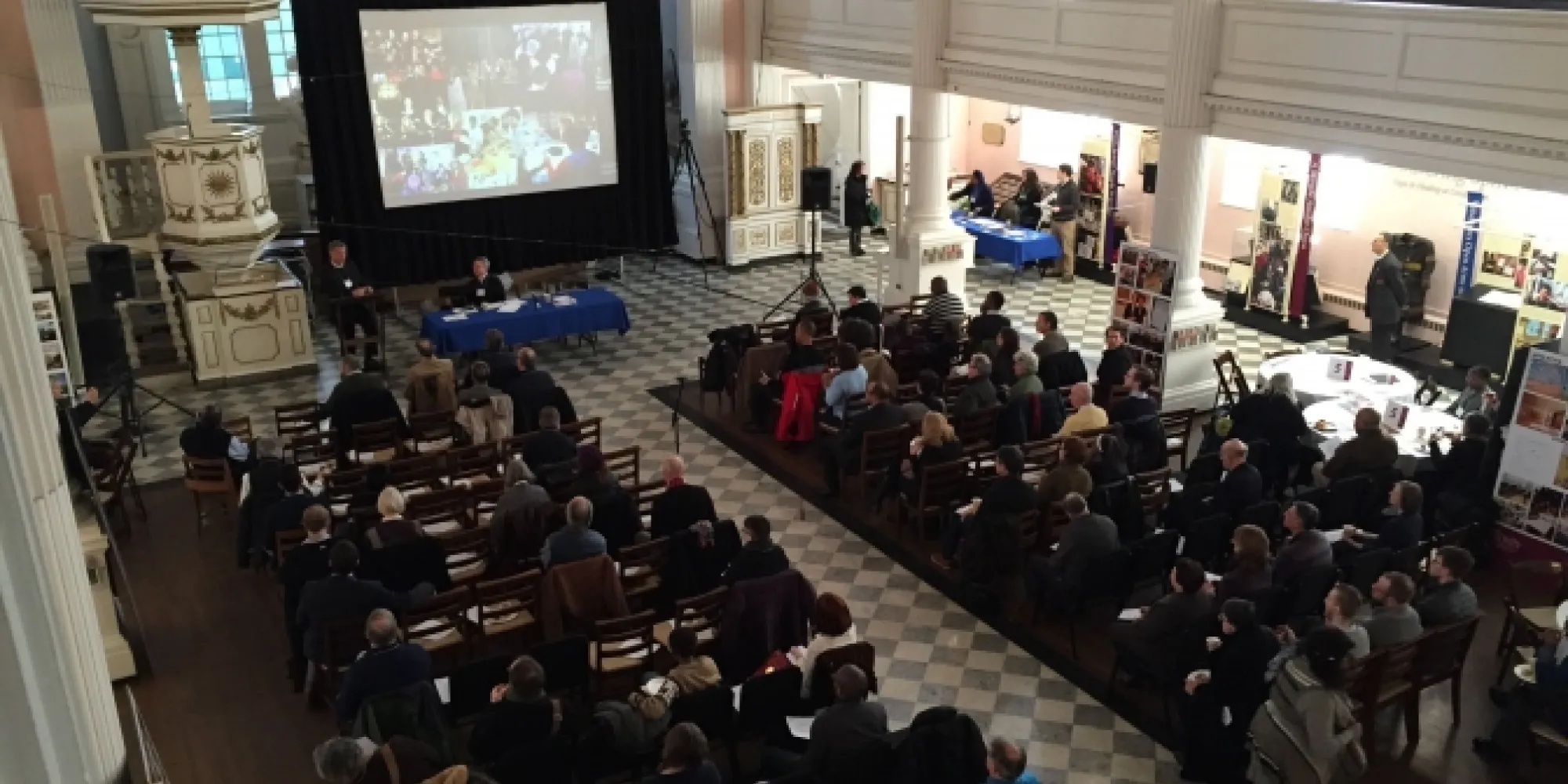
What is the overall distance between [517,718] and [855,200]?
12639 mm

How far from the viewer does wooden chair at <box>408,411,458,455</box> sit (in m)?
9.64

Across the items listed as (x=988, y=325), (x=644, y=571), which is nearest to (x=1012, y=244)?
(x=988, y=325)

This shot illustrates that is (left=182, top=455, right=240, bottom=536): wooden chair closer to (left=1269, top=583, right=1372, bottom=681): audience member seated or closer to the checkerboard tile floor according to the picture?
the checkerboard tile floor

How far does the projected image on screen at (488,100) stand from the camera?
13.8m

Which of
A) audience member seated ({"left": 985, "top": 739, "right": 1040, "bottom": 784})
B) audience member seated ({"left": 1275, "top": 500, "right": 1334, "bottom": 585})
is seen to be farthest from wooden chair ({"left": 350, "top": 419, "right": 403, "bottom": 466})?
audience member seated ({"left": 1275, "top": 500, "right": 1334, "bottom": 585})

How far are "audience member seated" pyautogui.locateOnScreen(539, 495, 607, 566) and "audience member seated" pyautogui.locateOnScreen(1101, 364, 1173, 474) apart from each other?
13.1 feet

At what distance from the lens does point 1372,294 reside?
41.4 ft

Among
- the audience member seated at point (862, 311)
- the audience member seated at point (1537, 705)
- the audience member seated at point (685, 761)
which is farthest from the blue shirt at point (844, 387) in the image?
the audience member seated at point (685, 761)

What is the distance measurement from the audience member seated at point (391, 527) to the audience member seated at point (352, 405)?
2.52 m

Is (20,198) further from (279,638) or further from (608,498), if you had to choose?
(608,498)

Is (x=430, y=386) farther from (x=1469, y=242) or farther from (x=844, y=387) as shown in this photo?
(x=1469, y=242)

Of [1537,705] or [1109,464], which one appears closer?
[1537,705]

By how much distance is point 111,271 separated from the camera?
40.4 feet

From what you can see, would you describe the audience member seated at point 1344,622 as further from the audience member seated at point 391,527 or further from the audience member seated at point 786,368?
the audience member seated at point 786,368
